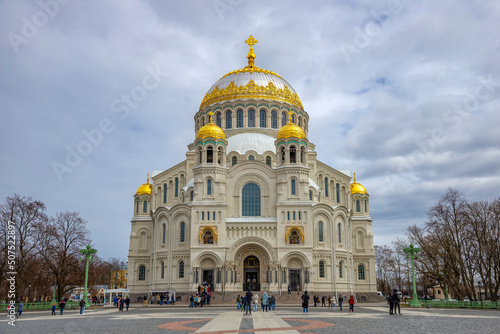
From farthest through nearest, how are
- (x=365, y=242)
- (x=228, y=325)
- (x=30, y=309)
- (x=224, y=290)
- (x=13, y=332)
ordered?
1. (x=365, y=242)
2. (x=224, y=290)
3. (x=30, y=309)
4. (x=228, y=325)
5. (x=13, y=332)

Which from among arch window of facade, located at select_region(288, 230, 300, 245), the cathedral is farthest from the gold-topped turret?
arch window of facade, located at select_region(288, 230, 300, 245)

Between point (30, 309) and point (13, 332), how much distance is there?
21667 millimetres

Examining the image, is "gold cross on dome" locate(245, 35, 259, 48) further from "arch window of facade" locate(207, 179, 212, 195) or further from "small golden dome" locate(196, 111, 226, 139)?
"arch window of facade" locate(207, 179, 212, 195)

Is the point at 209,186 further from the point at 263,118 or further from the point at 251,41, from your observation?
the point at 251,41

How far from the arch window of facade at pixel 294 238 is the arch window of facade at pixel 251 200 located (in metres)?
4.44

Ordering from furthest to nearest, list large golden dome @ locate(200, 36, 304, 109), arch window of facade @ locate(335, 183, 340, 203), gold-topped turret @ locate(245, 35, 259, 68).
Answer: gold-topped turret @ locate(245, 35, 259, 68) < large golden dome @ locate(200, 36, 304, 109) < arch window of facade @ locate(335, 183, 340, 203)

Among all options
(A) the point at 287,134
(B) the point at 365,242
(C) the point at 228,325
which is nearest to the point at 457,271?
(B) the point at 365,242

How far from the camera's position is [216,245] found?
46.8m

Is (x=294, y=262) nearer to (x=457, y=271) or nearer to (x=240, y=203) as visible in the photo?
(x=240, y=203)

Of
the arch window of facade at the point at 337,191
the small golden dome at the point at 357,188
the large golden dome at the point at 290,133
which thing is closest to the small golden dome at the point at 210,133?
the large golden dome at the point at 290,133

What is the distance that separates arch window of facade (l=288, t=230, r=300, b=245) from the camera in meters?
47.3

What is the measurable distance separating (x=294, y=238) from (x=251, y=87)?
23.5 metres

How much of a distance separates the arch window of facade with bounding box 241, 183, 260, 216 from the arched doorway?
4591 millimetres

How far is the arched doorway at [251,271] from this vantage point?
4753cm
